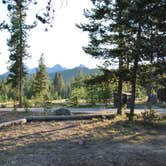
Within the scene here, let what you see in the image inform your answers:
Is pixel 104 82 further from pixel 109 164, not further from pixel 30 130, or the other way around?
pixel 109 164

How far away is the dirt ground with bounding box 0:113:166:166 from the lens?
10695 millimetres

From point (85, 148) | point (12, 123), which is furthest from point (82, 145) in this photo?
point (12, 123)

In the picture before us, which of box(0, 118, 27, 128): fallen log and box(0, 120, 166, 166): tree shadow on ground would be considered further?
box(0, 118, 27, 128): fallen log

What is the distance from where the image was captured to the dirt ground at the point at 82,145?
10.7 m

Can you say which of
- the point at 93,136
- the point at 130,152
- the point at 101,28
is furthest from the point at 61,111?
the point at 130,152

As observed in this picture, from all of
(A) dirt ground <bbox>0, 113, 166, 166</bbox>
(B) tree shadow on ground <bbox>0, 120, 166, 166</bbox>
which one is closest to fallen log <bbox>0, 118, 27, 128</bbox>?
(A) dirt ground <bbox>0, 113, 166, 166</bbox>

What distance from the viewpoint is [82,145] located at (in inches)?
496

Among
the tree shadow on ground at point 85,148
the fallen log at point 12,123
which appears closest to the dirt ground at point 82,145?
the tree shadow on ground at point 85,148

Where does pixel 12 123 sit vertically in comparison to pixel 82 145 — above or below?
above

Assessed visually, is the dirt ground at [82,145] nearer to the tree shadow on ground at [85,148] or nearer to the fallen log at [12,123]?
the tree shadow on ground at [85,148]

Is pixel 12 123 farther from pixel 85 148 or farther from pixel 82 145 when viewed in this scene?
pixel 85 148

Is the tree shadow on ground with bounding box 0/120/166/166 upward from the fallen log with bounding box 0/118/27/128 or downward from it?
downward

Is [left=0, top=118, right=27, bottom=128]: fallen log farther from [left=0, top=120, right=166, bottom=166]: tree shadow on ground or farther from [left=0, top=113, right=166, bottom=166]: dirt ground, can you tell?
[left=0, top=120, right=166, bottom=166]: tree shadow on ground

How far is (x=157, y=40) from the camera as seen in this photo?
1581 cm
